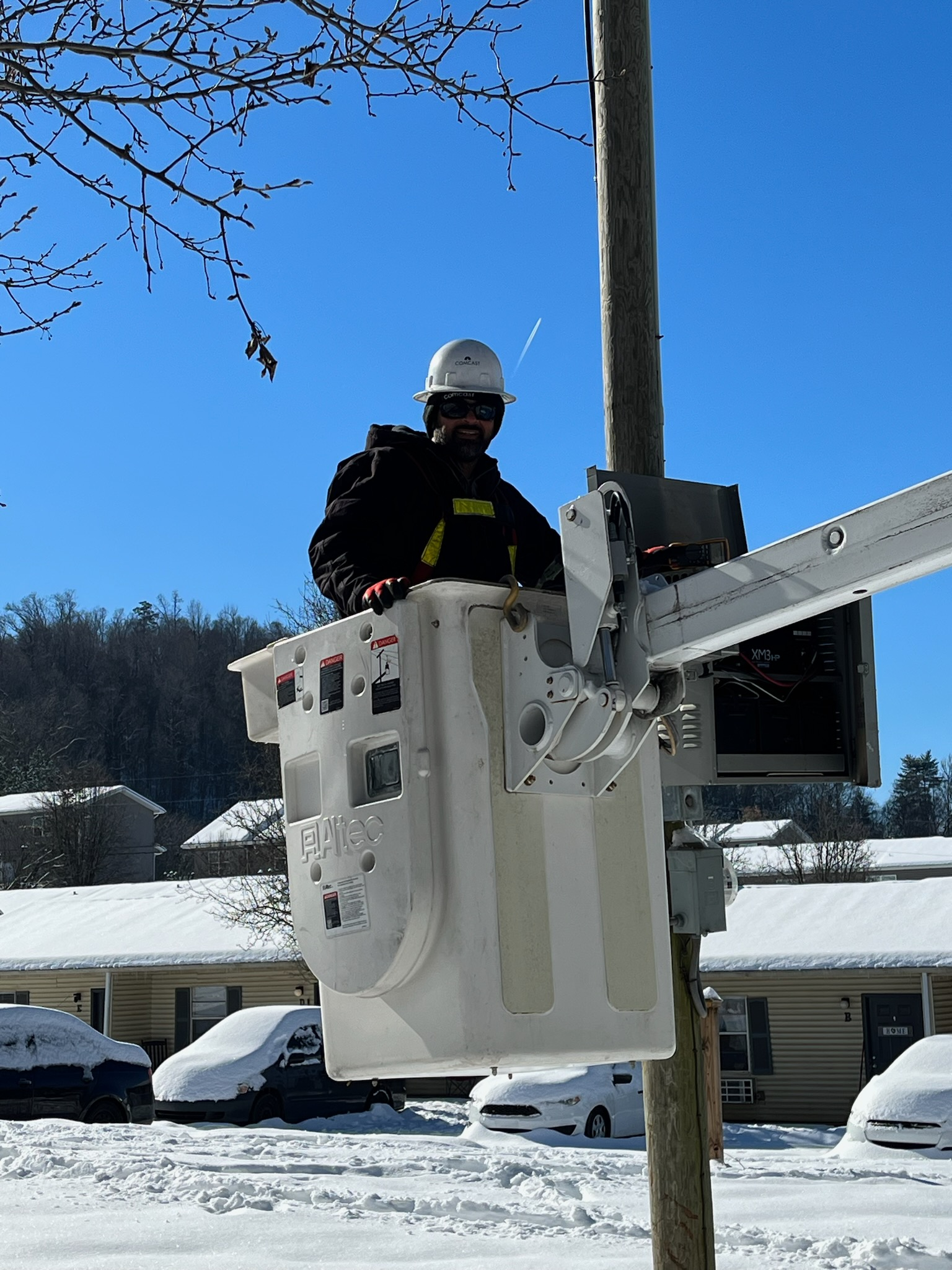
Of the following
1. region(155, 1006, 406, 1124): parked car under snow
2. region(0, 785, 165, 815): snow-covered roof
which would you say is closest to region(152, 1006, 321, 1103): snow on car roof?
region(155, 1006, 406, 1124): parked car under snow

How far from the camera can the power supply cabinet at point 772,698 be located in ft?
16.9

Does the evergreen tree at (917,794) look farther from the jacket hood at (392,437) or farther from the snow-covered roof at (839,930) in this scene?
the jacket hood at (392,437)

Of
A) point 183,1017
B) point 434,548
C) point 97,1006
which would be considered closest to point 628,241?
point 434,548

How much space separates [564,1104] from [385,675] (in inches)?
612

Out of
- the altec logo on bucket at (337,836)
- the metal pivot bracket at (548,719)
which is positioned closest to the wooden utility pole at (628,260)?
the metal pivot bracket at (548,719)

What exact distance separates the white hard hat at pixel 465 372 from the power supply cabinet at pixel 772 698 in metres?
0.77

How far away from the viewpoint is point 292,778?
388 cm

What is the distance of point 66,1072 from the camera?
18.0m

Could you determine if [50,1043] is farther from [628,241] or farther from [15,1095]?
[628,241]

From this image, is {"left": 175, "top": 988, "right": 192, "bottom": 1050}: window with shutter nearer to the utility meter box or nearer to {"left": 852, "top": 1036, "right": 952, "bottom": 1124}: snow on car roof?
{"left": 852, "top": 1036, "right": 952, "bottom": 1124}: snow on car roof

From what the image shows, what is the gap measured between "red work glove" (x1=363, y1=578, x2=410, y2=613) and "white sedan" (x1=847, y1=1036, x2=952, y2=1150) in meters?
13.8

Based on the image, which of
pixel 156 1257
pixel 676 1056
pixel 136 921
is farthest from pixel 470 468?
pixel 136 921

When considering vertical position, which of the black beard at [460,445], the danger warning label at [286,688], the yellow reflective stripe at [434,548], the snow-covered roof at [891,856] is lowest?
the snow-covered roof at [891,856]

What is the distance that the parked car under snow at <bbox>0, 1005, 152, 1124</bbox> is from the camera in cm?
1772
